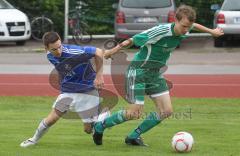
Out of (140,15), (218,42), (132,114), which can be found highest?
(132,114)

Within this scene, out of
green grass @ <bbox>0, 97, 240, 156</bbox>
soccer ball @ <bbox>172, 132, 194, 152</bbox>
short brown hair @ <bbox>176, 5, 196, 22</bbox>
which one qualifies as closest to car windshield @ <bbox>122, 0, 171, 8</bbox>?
green grass @ <bbox>0, 97, 240, 156</bbox>

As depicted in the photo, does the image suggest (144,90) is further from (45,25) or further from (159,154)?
(45,25)

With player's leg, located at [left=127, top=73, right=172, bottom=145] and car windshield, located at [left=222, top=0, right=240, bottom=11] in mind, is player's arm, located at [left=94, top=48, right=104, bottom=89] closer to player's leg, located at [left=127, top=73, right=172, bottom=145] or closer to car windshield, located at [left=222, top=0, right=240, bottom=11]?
player's leg, located at [left=127, top=73, right=172, bottom=145]

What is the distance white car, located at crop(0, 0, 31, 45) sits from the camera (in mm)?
25453

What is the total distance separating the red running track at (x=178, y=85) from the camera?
15703 mm

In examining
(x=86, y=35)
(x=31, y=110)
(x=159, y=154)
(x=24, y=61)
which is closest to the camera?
(x=159, y=154)

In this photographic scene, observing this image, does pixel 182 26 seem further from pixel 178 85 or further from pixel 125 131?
pixel 178 85

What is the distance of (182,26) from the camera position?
884cm

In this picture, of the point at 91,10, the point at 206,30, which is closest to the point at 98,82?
the point at 206,30

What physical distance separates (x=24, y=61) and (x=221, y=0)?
29.3 feet

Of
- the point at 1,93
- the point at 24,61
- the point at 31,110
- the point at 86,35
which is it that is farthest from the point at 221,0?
the point at 31,110

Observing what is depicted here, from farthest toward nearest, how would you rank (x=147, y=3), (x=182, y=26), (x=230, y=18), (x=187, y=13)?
1. (x=147, y=3)
2. (x=230, y=18)
3. (x=182, y=26)
4. (x=187, y=13)

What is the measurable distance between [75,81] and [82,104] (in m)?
0.35

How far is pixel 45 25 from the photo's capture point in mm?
27609
